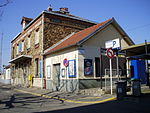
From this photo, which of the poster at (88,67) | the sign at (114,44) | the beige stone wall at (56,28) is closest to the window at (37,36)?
the beige stone wall at (56,28)

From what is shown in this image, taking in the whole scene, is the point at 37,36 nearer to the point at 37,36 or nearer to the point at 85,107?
the point at 37,36

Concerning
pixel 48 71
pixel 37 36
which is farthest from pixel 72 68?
pixel 37 36

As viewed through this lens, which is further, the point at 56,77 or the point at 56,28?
the point at 56,28

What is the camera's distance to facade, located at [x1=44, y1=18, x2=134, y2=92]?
1295cm

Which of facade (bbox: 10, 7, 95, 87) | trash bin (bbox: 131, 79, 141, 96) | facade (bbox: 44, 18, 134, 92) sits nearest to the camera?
trash bin (bbox: 131, 79, 141, 96)

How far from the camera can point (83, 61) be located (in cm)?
1309

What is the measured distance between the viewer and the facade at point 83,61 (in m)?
12.9

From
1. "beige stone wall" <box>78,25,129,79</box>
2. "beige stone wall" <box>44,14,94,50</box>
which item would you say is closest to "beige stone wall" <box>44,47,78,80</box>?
"beige stone wall" <box>78,25,129,79</box>

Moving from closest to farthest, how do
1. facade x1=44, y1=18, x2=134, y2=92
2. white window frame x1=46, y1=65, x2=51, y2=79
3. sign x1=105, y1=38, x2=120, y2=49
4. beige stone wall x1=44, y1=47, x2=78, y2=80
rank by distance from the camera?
sign x1=105, y1=38, x2=120, y2=49 → facade x1=44, y1=18, x2=134, y2=92 → beige stone wall x1=44, y1=47, x2=78, y2=80 → white window frame x1=46, y1=65, x2=51, y2=79

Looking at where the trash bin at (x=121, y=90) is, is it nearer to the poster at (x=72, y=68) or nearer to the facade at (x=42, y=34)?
the poster at (x=72, y=68)

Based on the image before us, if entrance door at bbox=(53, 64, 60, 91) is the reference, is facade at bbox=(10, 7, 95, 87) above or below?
above

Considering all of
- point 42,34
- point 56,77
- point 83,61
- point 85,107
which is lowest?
point 85,107

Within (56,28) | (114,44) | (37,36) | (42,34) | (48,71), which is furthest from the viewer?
(37,36)

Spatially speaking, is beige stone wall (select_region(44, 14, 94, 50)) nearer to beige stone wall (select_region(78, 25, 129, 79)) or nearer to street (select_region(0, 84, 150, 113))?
beige stone wall (select_region(78, 25, 129, 79))
